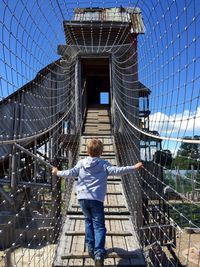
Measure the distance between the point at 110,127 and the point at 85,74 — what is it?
116 inches

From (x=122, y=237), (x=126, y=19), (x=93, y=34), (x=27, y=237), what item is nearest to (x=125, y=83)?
(x=93, y=34)

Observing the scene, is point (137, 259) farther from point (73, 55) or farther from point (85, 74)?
point (85, 74)

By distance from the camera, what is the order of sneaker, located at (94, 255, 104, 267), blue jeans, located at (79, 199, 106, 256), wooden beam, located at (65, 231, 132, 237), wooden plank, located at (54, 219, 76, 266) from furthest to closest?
wooden beam, located at (65, 231, 132, 237), wooden plank, located at (54, 219, 76, 266), blue jeans, located at (79, 199, 106, 256), sneaker, located at (94, 255, 104, 267)

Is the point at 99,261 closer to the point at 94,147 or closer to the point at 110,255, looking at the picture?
the point at 110,255

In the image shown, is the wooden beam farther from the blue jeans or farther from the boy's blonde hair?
the boy's blonde hair

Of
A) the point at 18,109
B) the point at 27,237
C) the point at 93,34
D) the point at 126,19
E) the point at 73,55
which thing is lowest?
the point at 27,237

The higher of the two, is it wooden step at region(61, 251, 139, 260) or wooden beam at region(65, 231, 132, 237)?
wooden beam at region(65, 231, 132, 237)

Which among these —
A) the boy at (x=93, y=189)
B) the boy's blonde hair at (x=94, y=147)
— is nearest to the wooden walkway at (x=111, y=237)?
the boy at (x=93, y=189)

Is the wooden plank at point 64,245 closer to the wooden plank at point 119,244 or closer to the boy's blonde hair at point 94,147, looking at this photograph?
the wooden plank at point 119,244

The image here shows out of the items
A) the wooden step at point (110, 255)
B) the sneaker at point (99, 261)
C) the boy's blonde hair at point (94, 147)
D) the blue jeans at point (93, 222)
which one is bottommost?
the wooden step at point (110, 255)

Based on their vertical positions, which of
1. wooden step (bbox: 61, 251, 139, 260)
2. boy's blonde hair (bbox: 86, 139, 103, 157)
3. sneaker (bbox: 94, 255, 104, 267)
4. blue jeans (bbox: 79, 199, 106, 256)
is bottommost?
wooden step (bbox: 61, 251, 139, 260)

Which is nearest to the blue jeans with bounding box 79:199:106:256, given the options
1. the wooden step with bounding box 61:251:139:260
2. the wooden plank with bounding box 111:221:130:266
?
the wooden step with bounding box 61:251:139:260

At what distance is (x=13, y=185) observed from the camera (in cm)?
607

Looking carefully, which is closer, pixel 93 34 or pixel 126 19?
pixel 93 34
